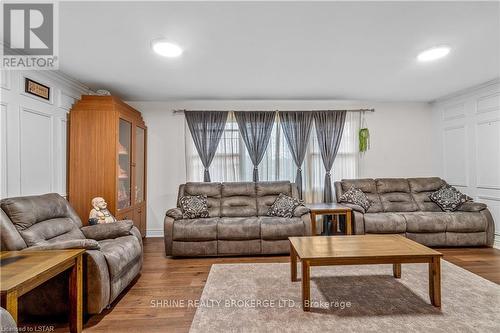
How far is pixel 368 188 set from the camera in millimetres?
4598

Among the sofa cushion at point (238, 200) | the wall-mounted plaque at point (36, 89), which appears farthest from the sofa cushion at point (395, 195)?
the wall-mounted plaque at point (36, 89)

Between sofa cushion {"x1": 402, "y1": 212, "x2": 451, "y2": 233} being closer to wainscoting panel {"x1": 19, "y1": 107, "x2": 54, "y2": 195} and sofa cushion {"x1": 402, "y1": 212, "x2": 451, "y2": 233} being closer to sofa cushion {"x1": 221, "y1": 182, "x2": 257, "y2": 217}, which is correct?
sofa cushion {"x1": 221, "y1": 182, "x2": 257, "y2": 217}

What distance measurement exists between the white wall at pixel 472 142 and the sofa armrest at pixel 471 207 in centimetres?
29

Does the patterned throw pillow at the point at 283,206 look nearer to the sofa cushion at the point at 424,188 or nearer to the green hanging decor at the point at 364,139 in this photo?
the green hanging decor at the point at 364,139

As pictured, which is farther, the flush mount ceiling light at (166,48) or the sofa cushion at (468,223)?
the sofa cushion at (468,223)

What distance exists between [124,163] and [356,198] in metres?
3.59

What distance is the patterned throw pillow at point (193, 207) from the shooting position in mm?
3975

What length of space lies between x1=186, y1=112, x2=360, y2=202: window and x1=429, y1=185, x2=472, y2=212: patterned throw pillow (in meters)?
1.41

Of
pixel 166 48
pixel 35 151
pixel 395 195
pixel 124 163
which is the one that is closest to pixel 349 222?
pixel 395 195

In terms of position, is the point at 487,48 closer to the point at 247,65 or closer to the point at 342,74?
the point at 342,74

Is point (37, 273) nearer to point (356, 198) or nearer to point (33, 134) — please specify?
point (33, 134)

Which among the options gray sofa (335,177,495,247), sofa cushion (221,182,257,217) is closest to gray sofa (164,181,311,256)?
sofa cushion (221,182,257,217)

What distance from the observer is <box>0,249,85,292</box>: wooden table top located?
59.4 inches

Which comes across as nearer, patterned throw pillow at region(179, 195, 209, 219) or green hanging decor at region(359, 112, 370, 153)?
patterned throw pillow at region(179, 195, 209, 219)
